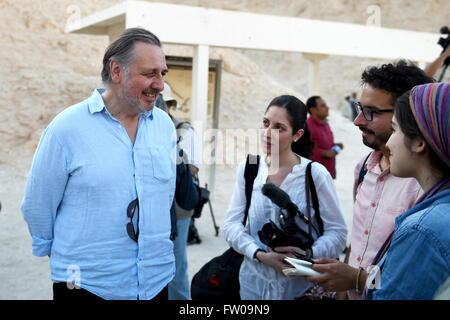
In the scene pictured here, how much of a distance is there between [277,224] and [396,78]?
97cm

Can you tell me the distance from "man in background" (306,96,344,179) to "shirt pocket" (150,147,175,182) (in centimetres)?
326

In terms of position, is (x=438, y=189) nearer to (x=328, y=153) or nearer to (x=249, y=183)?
(x=249, y=183)

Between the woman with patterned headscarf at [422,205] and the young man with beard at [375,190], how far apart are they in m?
0.41

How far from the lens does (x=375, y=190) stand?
191 cm

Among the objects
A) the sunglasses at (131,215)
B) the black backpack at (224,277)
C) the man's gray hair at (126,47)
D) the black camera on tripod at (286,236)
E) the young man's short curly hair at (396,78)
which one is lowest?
the black backpack at (224,277)

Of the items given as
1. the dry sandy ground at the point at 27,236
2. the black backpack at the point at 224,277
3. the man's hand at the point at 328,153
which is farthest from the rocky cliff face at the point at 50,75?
the black backpack at the point at 224,277

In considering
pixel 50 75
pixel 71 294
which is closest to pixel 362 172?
pixel 71 294

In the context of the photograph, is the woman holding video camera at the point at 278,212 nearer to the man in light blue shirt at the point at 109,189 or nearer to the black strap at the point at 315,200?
the black strap at the point at 315,200

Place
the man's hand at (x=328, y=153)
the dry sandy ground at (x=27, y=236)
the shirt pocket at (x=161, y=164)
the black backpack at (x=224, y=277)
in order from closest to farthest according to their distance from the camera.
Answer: the shirt pocket at (x=161, y=164)
the black backpack at (x=224, y=277)
the dry sandy ground at (x=27, y=236)
the man's hand at (x=328, y=153)

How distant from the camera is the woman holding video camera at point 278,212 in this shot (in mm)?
2219

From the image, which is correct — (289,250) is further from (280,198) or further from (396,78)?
(396,78)

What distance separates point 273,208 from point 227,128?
10.6 m

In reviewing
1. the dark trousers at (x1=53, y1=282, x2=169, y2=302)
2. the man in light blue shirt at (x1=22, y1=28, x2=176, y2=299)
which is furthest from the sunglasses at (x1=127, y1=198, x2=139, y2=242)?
the dark trousers at (x1=53, y1=282, x2=169, y2=302)

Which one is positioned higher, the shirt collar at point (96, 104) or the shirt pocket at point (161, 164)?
the shirt collar at point (96, 104)
